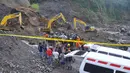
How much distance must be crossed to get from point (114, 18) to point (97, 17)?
9034mm

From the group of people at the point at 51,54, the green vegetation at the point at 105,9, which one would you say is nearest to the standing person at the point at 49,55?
the group of people at the point at 51,54

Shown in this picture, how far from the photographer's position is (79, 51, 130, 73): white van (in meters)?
13.1

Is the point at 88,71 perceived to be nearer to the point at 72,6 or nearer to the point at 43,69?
the point at 43,69

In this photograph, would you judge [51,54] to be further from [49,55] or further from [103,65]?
[103,65]

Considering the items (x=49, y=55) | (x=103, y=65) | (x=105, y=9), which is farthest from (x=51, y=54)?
(x=105, y=9)

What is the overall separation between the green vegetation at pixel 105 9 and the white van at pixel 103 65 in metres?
31.4

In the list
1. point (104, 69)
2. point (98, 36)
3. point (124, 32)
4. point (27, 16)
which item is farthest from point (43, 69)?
point (124, 32)

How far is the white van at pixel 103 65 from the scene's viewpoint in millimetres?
13117

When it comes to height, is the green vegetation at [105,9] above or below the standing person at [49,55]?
above

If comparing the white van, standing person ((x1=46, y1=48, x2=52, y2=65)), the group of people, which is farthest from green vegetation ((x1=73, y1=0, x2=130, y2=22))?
the white van

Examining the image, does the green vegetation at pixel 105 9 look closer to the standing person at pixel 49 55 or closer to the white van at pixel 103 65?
the standing person at pixel 49 55

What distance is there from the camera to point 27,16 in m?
26.1

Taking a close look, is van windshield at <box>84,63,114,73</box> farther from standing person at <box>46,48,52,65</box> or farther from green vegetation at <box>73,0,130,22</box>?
green vegetation at <box>73,0,130,22</box>

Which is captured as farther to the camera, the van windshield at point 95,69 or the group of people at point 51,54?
the group of people at point 51,54
